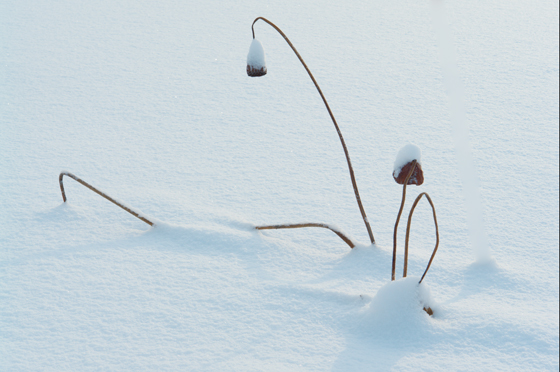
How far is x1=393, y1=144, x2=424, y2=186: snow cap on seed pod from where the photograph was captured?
110cm

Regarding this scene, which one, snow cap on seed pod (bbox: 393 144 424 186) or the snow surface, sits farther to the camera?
the snow surface

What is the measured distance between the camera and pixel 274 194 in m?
1.72

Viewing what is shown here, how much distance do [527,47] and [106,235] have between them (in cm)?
246

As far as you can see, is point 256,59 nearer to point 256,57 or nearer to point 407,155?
point 256,57

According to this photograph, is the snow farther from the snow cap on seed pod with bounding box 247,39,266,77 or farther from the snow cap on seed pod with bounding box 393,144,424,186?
the snow cap on seed pod with bounding box 247,39,266,77

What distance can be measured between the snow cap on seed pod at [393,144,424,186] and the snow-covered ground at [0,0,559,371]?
234 millimetres

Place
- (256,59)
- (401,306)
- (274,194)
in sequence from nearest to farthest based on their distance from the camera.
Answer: (401,306) < (256,59) < (274,194)

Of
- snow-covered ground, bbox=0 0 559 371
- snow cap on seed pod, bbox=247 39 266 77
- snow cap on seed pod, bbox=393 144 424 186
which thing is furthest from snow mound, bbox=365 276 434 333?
snow cap on seed pod, bbox=247 39 266 77

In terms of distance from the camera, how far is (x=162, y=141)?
2076 millimetres

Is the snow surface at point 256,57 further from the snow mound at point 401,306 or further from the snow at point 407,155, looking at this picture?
the snow mound at point 401,306

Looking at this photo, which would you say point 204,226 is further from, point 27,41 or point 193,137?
point 27,41

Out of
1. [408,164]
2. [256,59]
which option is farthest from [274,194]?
[408,164]

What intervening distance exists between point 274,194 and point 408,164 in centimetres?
68

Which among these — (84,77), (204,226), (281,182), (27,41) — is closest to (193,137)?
(281,182)
